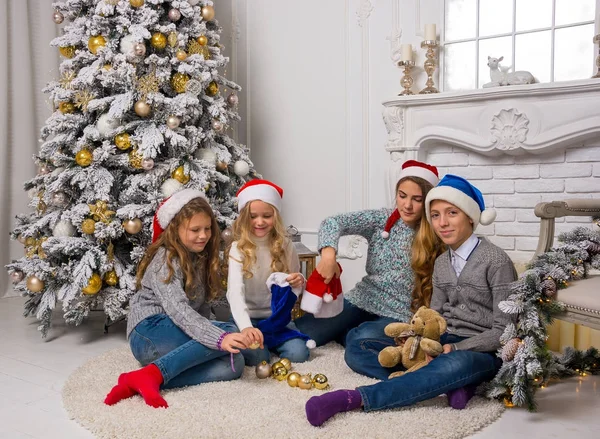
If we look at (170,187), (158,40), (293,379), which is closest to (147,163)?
(170,187)

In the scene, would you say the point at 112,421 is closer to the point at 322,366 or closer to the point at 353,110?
the point at 322,366

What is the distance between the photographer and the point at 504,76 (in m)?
3.31

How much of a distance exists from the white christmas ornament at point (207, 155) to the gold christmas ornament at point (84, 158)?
21.4 inches

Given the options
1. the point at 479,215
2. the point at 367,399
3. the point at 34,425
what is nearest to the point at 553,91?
the point at 479,215

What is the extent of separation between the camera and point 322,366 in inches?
97.9

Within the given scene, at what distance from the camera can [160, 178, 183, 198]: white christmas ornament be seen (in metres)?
2.95

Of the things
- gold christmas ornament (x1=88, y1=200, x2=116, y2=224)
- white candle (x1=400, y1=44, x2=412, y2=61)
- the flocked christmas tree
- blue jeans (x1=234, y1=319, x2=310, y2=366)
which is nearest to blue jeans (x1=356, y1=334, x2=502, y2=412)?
blue jeans (x1=234, y1=319, x2=310, y2=366)

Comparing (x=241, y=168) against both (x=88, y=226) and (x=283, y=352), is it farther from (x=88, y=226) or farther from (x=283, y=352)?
(x=283, y=352)

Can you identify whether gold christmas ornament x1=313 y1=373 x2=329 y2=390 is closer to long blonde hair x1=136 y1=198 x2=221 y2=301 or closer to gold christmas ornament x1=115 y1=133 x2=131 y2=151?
long blonde hair x1=136 y1=198 x2=221 y2=301

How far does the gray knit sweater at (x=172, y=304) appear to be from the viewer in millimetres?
2203

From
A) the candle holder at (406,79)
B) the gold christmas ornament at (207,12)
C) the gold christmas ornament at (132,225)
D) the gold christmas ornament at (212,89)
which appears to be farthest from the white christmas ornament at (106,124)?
the candle holder at (406,79)

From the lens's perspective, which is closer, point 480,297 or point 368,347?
point 480,297

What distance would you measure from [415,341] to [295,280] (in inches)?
22.6

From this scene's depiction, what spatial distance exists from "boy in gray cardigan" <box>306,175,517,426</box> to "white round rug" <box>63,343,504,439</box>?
5 cm
